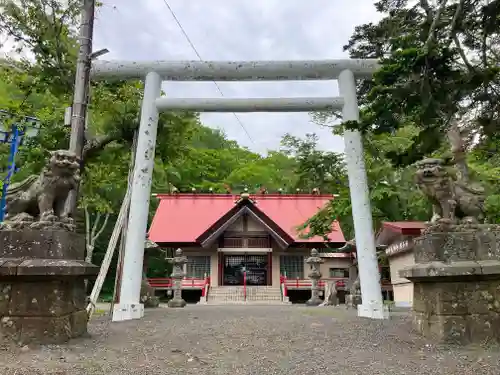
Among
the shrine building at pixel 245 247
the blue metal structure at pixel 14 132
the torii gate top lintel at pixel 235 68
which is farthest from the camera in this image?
the shrine building at pixel 245 247

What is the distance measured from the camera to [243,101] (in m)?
7.55

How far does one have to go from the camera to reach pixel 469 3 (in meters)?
4.35

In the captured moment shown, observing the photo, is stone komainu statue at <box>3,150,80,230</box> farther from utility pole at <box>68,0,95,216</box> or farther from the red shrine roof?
the red shrine roof

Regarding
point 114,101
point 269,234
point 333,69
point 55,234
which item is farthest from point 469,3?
point 269,234

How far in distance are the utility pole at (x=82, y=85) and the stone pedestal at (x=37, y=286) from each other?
0.88 meters

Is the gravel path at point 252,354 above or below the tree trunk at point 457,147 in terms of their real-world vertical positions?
below

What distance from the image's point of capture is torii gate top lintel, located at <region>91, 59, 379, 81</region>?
24.7 feet

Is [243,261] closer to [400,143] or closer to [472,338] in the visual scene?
[400,143]

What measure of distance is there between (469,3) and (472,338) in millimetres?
3699

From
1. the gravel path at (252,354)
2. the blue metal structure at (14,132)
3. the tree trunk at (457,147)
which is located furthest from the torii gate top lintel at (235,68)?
the gravel path at (252,354)

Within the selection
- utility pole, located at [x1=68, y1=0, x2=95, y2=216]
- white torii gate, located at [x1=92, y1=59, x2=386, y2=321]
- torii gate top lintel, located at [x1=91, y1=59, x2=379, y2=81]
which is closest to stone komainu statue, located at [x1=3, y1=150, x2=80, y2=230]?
utility pole, located at [x1=68, y1=0, x2=95, y2=216]

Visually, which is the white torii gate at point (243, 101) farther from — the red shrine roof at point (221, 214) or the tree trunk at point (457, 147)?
the red shrine roof at point (221, 214)

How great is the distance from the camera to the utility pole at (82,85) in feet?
17.9

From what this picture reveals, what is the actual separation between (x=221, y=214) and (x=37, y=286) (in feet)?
49.2
